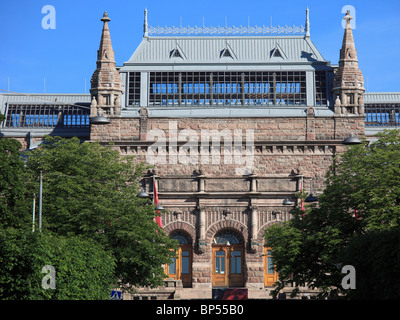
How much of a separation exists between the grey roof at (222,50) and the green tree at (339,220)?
82.2 ft

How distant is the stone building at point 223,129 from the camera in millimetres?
68875

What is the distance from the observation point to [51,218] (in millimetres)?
54625

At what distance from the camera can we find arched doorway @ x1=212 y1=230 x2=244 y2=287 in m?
69.1

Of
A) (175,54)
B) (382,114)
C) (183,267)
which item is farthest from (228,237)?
(382,114)

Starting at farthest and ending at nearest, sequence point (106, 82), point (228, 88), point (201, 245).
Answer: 1. point (228, 88)
2. point (106, 82)
3. point (201, 245)

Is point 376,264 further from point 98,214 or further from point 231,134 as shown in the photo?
point 231,134

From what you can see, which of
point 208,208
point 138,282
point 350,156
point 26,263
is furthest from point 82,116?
point 26,263

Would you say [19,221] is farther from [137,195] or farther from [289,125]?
[289,125]

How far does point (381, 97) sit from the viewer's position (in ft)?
275

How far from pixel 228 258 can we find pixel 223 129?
34.6 feet

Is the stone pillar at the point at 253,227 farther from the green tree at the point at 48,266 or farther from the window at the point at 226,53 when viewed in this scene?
the green tree at the point at 48,266

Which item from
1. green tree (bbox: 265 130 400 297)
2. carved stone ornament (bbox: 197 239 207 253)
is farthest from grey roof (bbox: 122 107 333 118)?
green tree (bbox: 265 130 400 297)

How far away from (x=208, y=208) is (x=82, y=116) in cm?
1722
